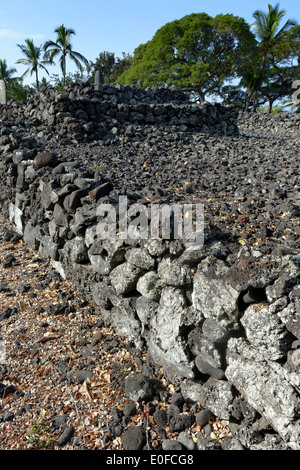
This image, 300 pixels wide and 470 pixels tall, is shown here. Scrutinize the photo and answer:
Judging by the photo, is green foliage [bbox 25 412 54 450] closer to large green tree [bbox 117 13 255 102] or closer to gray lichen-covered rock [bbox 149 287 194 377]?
gray lichen-covered rock [bbox 149 287 194 377]

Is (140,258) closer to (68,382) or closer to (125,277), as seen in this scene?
(125,277)

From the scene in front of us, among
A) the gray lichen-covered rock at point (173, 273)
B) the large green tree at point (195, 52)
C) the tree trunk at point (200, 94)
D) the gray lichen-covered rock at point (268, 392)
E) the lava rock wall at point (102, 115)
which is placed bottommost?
the gray lichen-covered rock at point (268, 392)

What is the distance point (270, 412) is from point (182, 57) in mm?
25728

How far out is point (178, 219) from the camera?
10.8 ft

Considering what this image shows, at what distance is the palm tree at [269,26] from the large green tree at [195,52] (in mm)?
1128

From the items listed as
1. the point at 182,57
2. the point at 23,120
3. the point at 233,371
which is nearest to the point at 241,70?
the point at 182,57

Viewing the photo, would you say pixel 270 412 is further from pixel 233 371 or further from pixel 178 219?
pixel 178 219

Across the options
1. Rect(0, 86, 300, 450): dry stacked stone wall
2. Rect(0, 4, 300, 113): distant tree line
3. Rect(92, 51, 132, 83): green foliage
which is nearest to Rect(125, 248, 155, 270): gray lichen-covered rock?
Rect(0, 86, 300, 450): dry stacked stone wall

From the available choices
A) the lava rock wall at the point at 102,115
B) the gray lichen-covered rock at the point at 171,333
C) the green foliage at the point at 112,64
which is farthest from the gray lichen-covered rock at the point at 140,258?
the green foliage at the point at 112,64

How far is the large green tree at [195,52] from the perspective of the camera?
2352 centimetres

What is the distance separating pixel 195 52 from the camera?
2405 cm

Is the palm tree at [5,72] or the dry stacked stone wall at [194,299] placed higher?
the palm tree at [5,72]

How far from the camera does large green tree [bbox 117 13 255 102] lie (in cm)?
2352

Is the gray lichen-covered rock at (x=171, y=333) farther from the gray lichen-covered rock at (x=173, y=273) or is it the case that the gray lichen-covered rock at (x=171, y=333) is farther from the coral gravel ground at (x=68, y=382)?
the coral gravel ground at (x=68, y=382)
